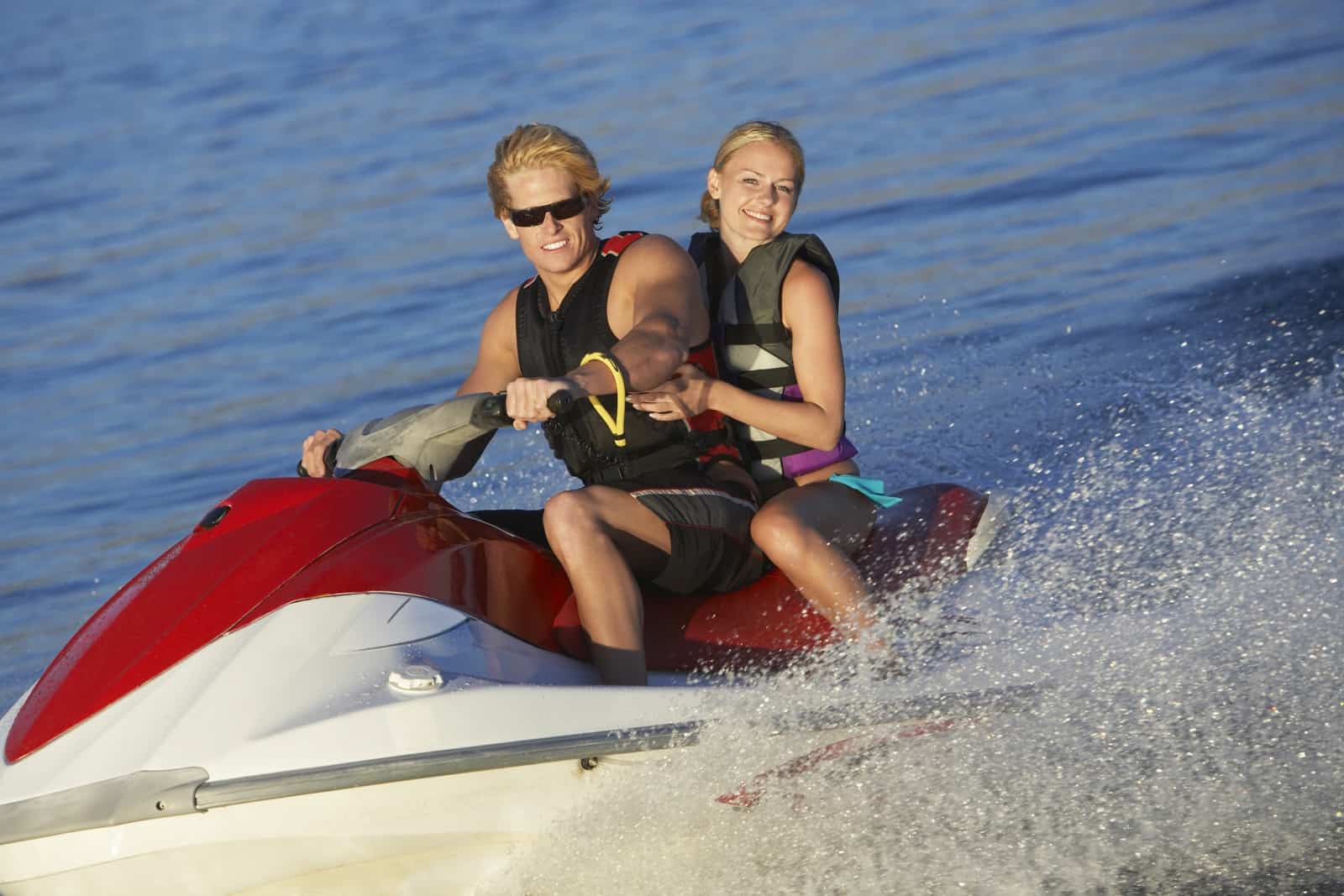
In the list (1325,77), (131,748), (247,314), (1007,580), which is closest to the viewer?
(131,748)

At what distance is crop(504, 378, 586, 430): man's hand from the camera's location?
309cm

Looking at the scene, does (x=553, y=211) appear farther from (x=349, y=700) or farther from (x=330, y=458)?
(x=349, y=700)

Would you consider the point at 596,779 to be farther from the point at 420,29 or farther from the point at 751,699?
the point at 420,29

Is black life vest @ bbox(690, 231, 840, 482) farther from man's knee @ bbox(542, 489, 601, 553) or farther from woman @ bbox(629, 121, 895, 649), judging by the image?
man's knee @ bbox(542, 489, 601, 553)

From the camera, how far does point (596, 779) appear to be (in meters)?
3.10

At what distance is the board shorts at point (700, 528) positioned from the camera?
342 centimetres

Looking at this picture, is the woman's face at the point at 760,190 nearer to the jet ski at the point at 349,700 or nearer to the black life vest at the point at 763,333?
the black life vest at the point at 763,333

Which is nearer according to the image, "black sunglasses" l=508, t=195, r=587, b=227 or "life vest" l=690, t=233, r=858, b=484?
"black sunglasses" l=508, t=195, r=587, b=227

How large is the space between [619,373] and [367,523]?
580mm

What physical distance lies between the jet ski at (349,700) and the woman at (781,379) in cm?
15

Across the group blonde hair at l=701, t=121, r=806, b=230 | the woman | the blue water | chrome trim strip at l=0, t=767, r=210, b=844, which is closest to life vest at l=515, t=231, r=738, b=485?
the woman

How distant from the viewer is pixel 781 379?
12.3 ft

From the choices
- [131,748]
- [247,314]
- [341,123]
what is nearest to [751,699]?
[131,748]

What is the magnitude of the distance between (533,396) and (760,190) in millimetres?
993
